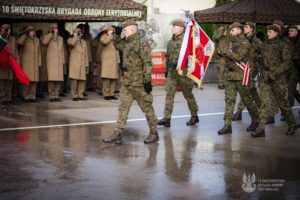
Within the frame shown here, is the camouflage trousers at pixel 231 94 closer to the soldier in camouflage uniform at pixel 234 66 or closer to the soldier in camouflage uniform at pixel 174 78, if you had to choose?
the soldier in camouflage uniform at pixel 234 66

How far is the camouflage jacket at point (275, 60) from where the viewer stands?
10898mm

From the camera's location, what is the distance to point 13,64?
14016mm

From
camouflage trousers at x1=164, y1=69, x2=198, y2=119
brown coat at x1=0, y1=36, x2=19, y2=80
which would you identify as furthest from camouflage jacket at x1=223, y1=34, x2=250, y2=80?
brown coat at x1=0, y1=36, x2=19, y2=80

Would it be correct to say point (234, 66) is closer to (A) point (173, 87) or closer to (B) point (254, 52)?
(B) point (254, 52)

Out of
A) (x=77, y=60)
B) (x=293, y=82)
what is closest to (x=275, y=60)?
(x=293, y=82)

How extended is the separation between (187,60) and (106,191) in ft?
16.5

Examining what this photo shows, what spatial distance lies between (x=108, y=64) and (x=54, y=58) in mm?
1461

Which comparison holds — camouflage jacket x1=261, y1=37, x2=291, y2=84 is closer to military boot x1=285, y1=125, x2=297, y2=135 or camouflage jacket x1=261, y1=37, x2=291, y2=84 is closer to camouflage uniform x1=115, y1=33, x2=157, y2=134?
military boot x1=285, y1=125, x2=297, y2=135

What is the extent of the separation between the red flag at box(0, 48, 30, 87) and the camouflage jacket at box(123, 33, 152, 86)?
15.3 feet

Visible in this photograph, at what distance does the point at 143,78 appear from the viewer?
989cm

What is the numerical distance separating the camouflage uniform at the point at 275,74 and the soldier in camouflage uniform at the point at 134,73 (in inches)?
88.2

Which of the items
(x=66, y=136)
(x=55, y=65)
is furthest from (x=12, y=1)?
(x=66, y=136)

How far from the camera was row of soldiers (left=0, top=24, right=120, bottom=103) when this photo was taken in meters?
15.5

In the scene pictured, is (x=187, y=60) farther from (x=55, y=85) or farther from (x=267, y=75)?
(x=55, y=85)
